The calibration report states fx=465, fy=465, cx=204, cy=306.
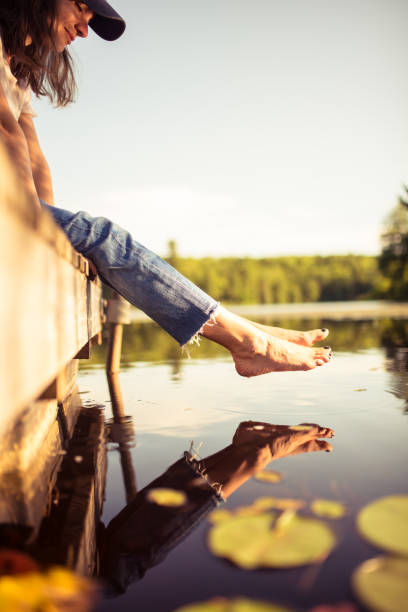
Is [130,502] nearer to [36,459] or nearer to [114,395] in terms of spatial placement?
[36,459]

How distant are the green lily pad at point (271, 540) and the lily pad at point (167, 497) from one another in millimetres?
144

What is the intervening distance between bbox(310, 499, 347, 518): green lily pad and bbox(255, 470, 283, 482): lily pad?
0.15 meters

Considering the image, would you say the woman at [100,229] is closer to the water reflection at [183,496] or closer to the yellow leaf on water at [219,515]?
the water reflection at [183,496]

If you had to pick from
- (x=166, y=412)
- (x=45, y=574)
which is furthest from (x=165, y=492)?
(x=166, y=412)

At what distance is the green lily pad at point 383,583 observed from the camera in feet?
1.90

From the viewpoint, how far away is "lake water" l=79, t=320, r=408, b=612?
2.10ft

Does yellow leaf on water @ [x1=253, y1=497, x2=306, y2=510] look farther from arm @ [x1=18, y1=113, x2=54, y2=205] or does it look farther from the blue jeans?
arm @ [x1=18, y1=113, x2=54, y2=205]

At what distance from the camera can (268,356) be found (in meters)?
1.79

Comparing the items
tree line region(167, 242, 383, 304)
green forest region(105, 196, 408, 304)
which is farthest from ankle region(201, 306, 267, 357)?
tree line region(167, 242, 383, 304)

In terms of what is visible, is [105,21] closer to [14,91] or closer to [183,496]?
[14,91]

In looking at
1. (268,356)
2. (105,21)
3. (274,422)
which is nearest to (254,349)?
(268,356)

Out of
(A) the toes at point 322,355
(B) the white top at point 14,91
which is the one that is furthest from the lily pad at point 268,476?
(B) the white top at point 14,91

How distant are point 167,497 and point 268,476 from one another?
9.5 inches

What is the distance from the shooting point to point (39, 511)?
89 centimetres
